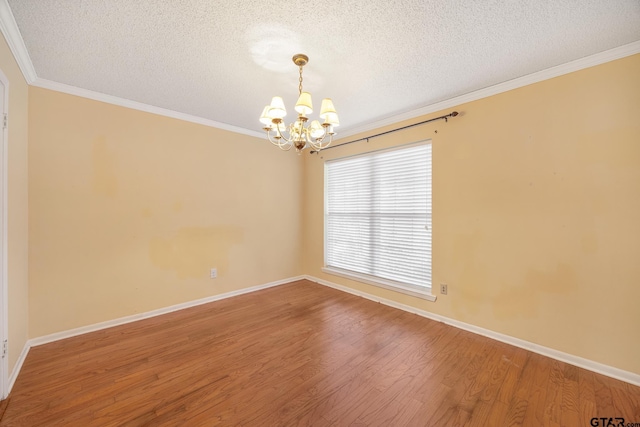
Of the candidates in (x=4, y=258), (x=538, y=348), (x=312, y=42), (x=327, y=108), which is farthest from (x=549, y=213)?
(x=4, y=258)

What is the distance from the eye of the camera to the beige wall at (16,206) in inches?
71.7

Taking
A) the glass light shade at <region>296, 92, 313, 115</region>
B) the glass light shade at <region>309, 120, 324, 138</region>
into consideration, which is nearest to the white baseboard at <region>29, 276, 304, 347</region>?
the glass light shade at <region>309, 120, 324, 138</region>

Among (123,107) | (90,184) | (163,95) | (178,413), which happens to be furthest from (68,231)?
(178,413)

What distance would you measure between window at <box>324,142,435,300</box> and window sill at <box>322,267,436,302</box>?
11 mm

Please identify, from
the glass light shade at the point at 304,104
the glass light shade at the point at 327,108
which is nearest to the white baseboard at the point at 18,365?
the glass light shade at the point at 304,104

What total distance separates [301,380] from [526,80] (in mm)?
3328

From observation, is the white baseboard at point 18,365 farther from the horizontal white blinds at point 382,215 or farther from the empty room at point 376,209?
the horizontal white blinds at point 382,215

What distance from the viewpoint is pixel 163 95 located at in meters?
2.69

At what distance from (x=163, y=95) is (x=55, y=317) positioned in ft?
8.30

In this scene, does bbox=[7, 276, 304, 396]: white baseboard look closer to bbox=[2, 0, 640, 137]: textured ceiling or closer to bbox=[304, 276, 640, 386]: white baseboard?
bbox=[304, 276, 640, 386]: white baseboard

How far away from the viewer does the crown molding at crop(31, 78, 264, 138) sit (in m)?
2.39

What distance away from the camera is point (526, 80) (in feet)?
7.54

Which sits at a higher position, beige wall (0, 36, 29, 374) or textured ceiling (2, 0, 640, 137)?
textured ceiling (2, 0, 640, 137)

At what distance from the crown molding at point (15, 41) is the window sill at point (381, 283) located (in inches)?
160
